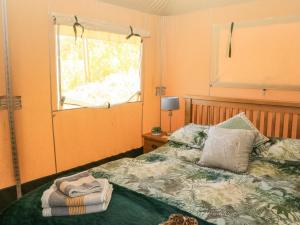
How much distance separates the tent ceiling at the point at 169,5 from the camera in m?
3.18

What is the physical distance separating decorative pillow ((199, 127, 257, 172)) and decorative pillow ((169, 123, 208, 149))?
0.92 feet

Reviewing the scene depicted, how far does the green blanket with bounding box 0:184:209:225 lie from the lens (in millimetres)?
1412

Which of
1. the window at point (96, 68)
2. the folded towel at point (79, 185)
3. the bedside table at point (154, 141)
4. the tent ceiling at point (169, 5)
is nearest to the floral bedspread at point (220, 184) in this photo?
the folded towel at point (79, 185)

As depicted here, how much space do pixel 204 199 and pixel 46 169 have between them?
1.86 m

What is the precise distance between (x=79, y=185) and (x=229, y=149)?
1.25 metres

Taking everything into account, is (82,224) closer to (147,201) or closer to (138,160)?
(147,201)

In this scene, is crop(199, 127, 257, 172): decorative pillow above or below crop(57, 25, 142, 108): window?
below

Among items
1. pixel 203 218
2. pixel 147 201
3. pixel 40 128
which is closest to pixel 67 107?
pixel 40 128

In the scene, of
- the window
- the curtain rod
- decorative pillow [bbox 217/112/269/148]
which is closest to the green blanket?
decorative pillow [bbox 217/112/269/148]

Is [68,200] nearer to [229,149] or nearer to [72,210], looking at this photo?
[72,210]

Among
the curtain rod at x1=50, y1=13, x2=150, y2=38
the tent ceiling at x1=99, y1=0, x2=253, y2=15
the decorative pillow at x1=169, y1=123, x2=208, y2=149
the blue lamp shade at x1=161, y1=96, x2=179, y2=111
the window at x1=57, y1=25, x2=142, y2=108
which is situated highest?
the tent ceiling at x1=99, y1=0, x2=253, y2=15

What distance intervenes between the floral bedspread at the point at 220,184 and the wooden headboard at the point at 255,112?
1.18 feet

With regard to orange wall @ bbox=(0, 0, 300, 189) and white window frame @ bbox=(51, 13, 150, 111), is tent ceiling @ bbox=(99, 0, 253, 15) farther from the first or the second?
white window frame @ bbox=(51, 13, 150, 111)

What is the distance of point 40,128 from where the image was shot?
275 cm
